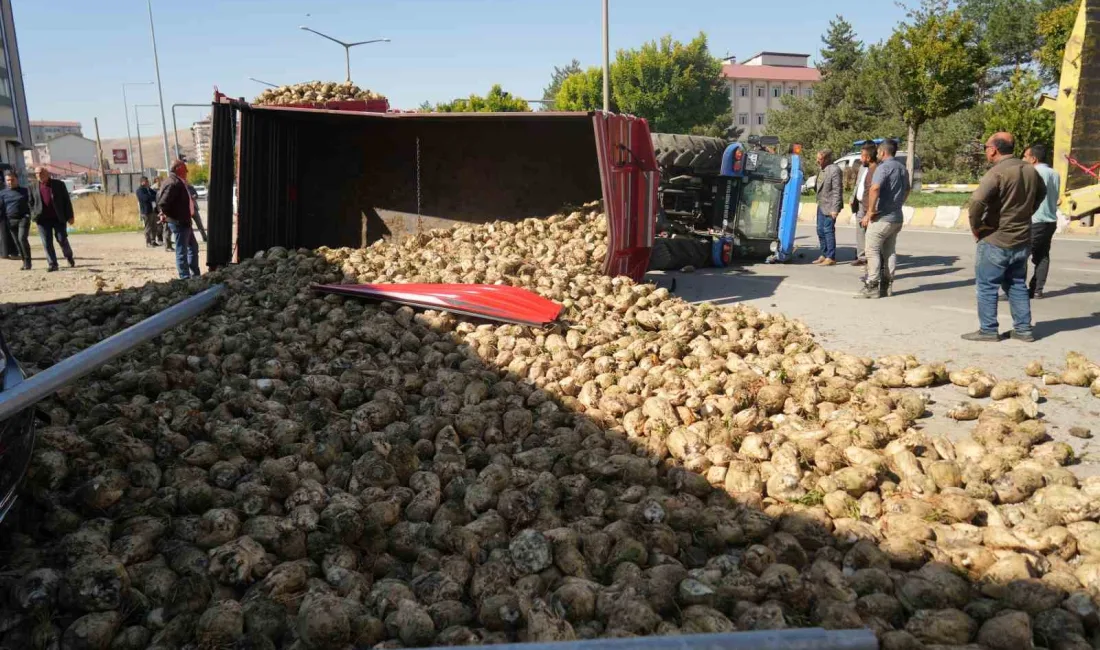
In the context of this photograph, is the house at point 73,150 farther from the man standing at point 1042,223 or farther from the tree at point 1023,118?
the man standing at point 1042,223

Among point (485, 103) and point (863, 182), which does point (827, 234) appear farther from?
point (485, 103)

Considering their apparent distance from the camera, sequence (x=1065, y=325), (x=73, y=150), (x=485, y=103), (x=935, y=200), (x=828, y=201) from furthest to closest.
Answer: (x=73, y=150)
(x=485, y=103)
(x=935, y=200)
(x=828, y=201)
(x=1065, y=325)

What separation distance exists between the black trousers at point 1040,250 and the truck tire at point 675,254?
4336 mm

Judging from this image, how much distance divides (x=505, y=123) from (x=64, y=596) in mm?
7524

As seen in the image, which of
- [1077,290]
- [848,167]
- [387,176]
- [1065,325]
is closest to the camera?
[1065,325]

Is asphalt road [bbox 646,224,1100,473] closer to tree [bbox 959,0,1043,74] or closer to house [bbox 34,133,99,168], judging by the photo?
tree [bbox 959,0,1043,74]

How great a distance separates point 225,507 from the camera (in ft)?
11.6

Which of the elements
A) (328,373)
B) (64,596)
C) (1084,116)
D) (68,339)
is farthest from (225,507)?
(1084,116)

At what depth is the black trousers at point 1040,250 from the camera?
825cm

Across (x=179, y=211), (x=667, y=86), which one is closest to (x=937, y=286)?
(x=179, y=211)

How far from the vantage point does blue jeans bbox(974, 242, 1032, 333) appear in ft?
20.4

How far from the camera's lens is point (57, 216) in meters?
13.0

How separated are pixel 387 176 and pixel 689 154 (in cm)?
460

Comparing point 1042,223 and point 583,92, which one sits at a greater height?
point 583,92
